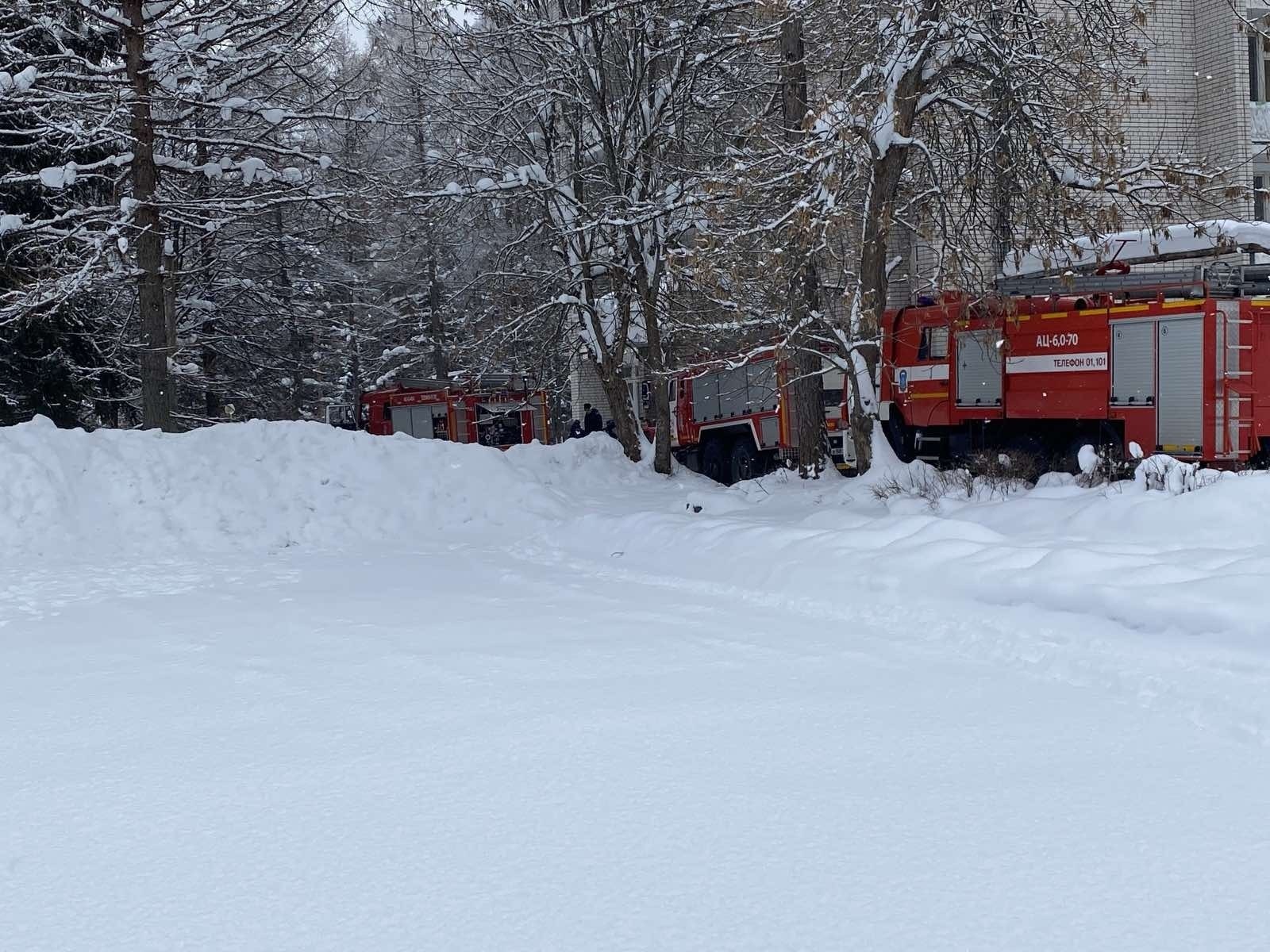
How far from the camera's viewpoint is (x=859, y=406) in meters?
16.0

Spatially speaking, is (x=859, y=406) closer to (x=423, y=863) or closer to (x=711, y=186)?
(x=711, y=186)

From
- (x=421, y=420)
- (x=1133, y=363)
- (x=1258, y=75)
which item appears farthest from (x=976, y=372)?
(x=421, y=420)

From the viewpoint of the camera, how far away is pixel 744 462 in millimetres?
25734

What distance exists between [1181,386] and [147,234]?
610 inches

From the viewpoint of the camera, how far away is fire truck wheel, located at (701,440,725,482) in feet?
87.4

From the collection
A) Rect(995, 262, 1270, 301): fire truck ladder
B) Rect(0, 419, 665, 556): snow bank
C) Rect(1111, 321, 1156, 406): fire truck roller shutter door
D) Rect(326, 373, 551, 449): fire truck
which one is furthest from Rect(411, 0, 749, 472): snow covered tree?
Rect(326, 373, 551, 449): fire truck

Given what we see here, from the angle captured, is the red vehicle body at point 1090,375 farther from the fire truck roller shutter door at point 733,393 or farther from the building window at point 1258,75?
the building window at point 1258,75

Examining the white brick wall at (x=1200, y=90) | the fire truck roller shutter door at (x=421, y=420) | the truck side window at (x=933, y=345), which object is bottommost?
the fire truck roller shutter door at (x=421, y=420)

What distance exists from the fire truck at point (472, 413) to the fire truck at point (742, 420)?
7892 millimetres

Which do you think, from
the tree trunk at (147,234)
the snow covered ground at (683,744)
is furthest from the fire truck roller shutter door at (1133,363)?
the tree trunk at (147,234)

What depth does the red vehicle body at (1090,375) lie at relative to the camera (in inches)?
663

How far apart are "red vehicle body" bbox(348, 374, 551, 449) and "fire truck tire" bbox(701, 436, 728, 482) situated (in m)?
10.1

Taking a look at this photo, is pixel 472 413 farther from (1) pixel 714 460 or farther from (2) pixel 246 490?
(2) pixel 246 490

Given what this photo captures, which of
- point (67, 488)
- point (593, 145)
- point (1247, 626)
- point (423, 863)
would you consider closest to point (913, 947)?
point (423, 863)
